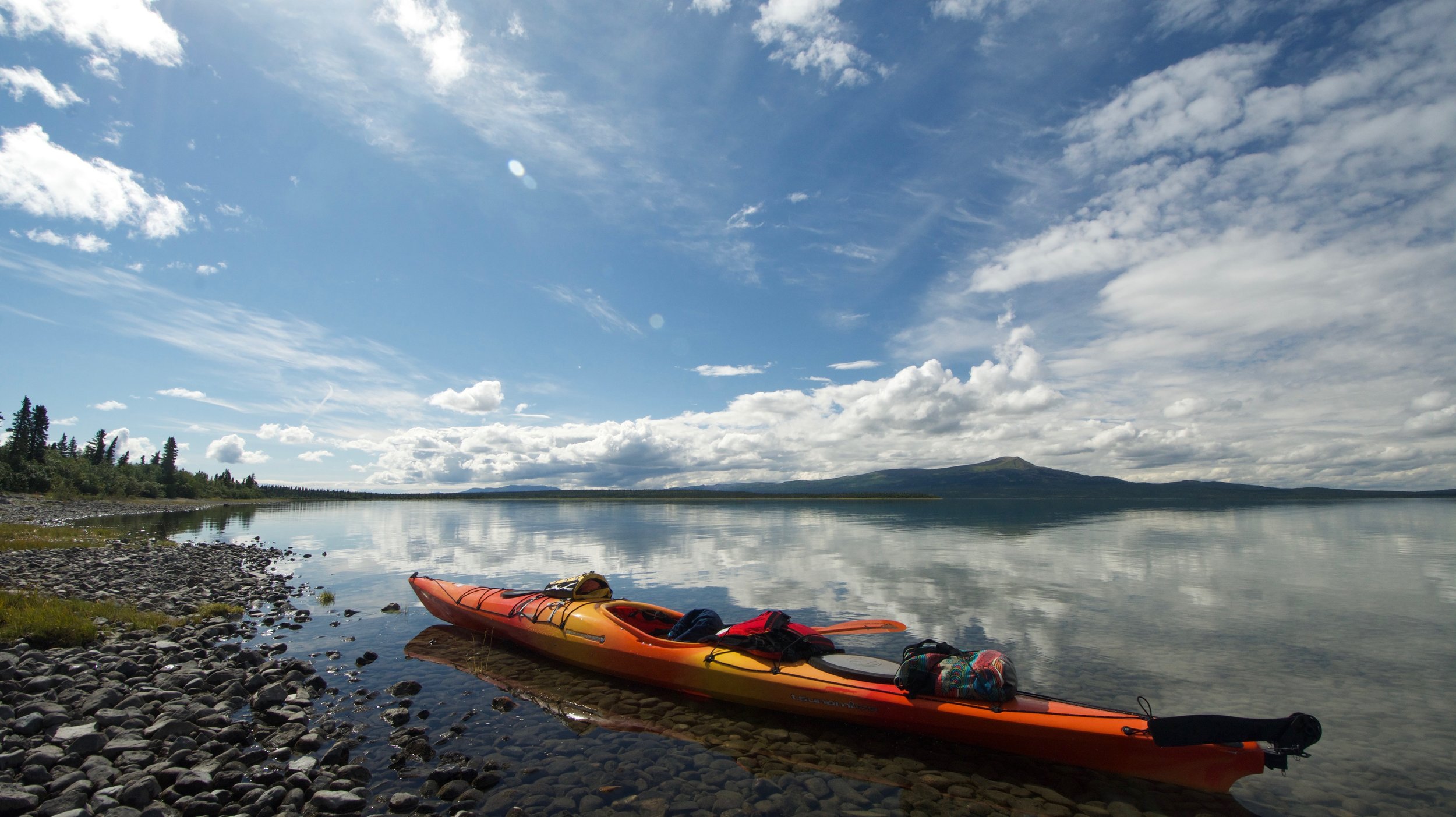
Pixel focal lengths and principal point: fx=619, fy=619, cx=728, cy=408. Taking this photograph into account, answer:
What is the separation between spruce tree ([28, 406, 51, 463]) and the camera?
241ft

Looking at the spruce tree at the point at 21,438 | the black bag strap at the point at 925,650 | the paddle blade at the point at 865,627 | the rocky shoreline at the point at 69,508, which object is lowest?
the paddle blade at the point at 865,627

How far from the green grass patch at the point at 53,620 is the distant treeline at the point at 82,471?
7848 centimetres

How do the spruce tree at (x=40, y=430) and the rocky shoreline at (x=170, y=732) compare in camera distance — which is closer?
the rocky shoreline at (x=170, y=732)

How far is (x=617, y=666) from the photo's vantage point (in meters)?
10.9

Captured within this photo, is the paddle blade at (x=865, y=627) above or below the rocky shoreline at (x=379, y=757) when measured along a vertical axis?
above

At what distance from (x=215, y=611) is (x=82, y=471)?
3420 inches

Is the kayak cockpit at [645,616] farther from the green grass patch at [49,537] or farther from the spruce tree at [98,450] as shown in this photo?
the spruce tree at [98,450]

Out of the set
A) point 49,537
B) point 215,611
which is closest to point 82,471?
point 49,537

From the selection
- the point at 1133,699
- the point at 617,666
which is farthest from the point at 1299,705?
the point at 617,666

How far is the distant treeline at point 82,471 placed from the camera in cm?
6594

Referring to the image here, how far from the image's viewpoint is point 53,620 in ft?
32.8

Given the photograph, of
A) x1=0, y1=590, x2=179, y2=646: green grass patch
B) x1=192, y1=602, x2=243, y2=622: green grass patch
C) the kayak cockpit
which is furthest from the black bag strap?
x1=192, y1=602, x2=243, y2=622: green grass patch

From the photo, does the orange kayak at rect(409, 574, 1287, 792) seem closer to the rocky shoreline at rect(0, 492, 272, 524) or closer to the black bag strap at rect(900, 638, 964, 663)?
the black bag strap at rect(900, 638, 964, 663)

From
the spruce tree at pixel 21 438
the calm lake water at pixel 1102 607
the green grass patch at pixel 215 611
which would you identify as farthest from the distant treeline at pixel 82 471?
the green grass patch at pixel 215 611
